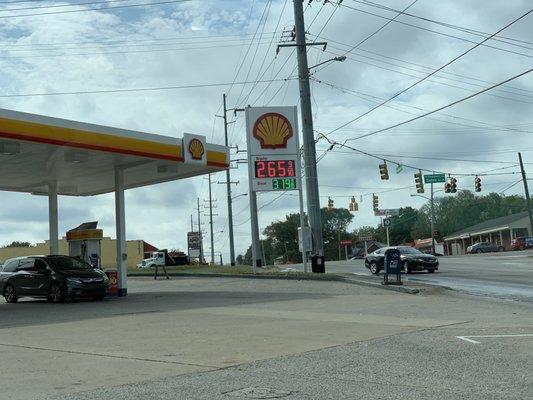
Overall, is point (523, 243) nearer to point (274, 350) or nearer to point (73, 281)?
point (73, 281)

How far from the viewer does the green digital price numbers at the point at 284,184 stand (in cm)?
2825

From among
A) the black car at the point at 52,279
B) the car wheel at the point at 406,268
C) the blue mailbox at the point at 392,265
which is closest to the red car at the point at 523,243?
the car wheel at the point at 406,268

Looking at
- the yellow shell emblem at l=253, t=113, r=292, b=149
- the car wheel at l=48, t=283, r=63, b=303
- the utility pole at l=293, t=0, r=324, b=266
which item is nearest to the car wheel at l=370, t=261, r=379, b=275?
the utility pole at l=293, t=0, r=324, b=266

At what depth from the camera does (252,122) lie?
29500 millimetres

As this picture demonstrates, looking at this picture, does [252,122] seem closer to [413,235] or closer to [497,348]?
[497,348]

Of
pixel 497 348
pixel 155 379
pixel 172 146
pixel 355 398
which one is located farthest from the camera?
pixel 172 146

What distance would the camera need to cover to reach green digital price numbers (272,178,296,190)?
2825cm

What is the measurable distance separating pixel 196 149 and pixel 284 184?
6.69 m

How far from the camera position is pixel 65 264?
2072cm

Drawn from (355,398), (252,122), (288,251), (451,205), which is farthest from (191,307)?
(451,205)

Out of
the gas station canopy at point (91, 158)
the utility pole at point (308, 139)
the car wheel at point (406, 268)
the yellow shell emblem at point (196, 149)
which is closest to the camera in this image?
the gas station canopy at point (91, 158)

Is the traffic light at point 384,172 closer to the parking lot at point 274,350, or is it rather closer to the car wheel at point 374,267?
the car wheel at point 374,267

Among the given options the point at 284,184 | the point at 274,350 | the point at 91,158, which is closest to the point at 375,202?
the point at 284,184

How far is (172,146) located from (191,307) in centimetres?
718
